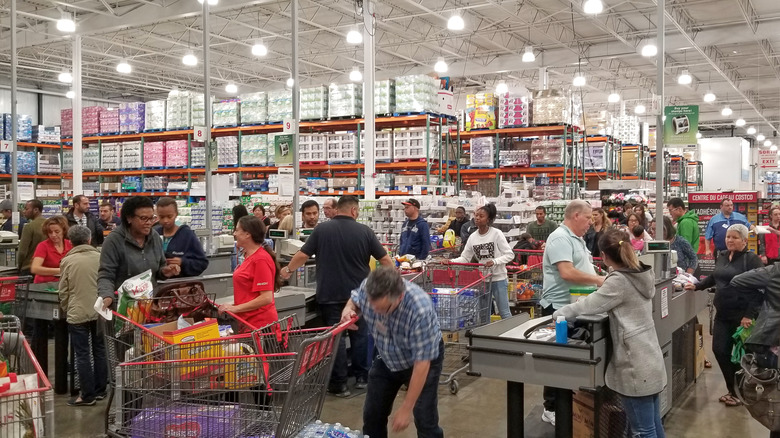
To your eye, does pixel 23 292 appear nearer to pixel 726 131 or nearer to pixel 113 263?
pixel 113 263

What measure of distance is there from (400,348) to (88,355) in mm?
3553

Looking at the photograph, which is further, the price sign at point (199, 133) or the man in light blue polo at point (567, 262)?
the price sign at point (199, 133)

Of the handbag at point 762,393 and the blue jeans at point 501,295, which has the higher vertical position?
the blue jeans at point 501,295

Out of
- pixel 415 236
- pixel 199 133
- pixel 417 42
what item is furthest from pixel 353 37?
pixel 417 42

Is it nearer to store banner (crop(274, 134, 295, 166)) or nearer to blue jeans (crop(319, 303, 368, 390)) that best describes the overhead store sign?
store banner (crop(274, 134, 295, 166))

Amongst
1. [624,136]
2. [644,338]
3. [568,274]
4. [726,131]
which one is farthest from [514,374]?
[726,131]

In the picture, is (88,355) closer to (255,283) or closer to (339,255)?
(255,283)

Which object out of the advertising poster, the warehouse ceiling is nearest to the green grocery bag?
the advertising poster

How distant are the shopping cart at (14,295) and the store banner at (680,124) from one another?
601 cm

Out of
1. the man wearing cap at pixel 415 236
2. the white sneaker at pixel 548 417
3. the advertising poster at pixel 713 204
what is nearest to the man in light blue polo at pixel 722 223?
the advertising poster at pixel 713 204

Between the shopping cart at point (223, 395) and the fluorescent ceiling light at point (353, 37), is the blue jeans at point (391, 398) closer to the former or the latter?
the shopping cart at point (223, 395)

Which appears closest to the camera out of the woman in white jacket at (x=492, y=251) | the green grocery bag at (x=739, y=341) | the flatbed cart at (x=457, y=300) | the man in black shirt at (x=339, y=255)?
the green grocery bag at (x=739, y=341)

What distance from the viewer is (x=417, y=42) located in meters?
20.8

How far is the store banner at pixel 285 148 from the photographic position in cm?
860
